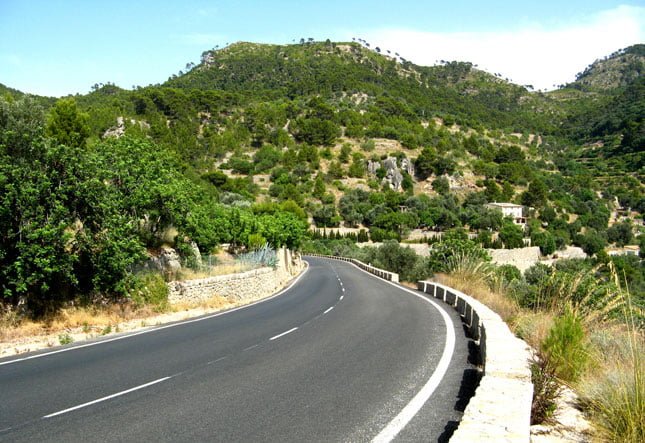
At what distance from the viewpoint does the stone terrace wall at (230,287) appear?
18031 mm

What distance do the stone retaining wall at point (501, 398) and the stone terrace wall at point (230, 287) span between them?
12.2 metres

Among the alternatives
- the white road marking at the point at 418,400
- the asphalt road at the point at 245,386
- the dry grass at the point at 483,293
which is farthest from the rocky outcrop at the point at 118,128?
the white road marking at the point at 418,400

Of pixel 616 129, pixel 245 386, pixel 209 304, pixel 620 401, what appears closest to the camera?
pixel 620 401

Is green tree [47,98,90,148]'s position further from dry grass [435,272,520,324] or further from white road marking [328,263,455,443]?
white road marking [328,263,455,443]

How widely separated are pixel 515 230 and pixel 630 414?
8785cm

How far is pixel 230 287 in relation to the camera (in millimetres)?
21719

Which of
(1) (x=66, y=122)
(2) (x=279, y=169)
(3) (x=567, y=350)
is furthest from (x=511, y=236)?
(3) (x=567, y=350)

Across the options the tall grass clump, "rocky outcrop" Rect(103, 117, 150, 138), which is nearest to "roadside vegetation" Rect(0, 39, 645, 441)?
the tall grass clump

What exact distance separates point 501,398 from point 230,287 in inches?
700

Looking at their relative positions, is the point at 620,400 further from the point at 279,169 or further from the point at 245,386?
the point at 279,169

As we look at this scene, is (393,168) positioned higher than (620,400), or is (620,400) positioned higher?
(393,168)

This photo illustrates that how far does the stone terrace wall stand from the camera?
18.0 meters

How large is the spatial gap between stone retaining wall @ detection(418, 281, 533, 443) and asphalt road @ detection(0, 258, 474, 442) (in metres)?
0.64

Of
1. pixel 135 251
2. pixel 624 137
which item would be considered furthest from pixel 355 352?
pixel 624 137
